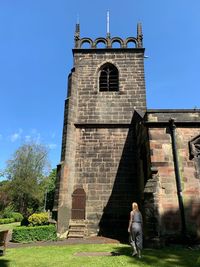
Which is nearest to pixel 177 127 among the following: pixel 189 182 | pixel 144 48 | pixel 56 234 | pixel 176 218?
pixel 189 182

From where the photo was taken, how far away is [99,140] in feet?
50.4

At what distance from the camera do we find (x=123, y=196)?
14008 millimetres

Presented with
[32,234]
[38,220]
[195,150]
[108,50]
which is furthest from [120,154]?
Result: [108,50]

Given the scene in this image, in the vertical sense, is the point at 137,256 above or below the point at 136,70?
below

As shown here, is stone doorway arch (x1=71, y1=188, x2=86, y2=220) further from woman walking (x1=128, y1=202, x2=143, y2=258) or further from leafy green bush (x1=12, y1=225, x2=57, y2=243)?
woman walking (x1=128, y1=202, x2=143, y2=258)

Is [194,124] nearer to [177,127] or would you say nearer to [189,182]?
[177,127]

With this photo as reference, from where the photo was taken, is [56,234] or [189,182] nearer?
[189,182]

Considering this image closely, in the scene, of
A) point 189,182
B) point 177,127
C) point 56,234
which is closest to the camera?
point 189,182

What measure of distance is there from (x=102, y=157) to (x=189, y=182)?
6.27 m

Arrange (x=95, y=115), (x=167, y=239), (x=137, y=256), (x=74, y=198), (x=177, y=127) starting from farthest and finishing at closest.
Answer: (x=95, y=115)
(x=74, y=198)
(x=177, y=127)
(x=167, y=239)
(x=137, y=256)

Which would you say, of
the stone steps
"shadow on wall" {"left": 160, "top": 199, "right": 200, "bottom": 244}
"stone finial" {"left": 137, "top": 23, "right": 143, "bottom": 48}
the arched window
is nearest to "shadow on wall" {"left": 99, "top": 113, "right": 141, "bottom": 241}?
the stone steps

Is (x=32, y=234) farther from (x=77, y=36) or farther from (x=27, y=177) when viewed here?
(x=27, y=177)

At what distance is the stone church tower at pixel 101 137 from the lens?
13555 mm

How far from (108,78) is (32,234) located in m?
11.8
